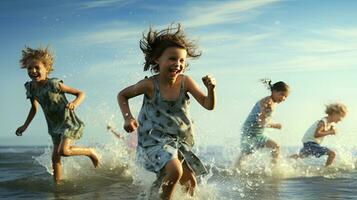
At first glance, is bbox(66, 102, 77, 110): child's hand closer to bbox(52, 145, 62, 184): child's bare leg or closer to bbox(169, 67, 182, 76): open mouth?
bbox(52, 145, 62, 184): child's bare leg

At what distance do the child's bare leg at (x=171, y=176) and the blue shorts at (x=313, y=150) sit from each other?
6.55m

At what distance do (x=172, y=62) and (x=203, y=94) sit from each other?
42cm

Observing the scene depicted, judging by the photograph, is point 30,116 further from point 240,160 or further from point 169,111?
point 240,160

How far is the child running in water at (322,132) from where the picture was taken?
1012 centimetres

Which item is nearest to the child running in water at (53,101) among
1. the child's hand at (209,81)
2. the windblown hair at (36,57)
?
the windblown hair at (36,57)

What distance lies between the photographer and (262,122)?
30.0ft

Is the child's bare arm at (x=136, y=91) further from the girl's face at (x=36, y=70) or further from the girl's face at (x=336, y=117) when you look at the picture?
the girl's face at (x=336, y=117)

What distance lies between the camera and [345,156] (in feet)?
35.4

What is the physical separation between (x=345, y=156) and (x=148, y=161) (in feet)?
24.5

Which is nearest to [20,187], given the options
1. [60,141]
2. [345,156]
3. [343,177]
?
[60,141]

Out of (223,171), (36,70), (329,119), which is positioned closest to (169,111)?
(36,70)

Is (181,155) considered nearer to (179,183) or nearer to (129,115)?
(179,183)

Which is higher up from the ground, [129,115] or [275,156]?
[129,115]

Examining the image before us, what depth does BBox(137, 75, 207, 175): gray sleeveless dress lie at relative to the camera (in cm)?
451
